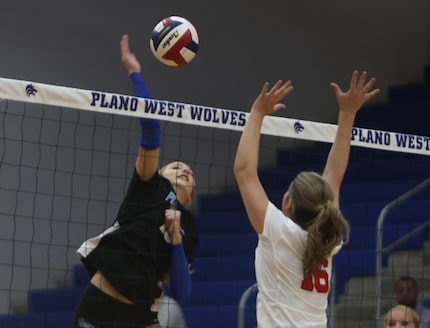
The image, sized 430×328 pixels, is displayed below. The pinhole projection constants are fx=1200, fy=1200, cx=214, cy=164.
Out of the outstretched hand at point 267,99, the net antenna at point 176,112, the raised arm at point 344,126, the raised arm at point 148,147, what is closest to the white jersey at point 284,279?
the outstretched hand at point 267,99

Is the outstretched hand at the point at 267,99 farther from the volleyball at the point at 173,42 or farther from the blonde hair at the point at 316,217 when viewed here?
the volleyball at the point at 173,42

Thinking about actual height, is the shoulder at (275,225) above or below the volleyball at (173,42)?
below

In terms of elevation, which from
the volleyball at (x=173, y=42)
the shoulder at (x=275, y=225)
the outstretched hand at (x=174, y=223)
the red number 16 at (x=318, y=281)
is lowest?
the red number 16 at (x=318, y=281)

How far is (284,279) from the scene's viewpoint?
14.8 ft

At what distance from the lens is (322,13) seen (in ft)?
44.9

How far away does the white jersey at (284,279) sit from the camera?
451cm

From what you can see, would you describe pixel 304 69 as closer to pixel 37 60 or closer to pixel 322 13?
pixel 322 13

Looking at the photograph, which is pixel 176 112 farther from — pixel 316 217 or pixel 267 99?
pixel 316 217

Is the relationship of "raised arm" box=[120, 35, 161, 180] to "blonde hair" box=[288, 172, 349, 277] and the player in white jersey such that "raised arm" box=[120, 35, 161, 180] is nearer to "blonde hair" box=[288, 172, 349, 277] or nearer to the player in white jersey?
the player in white jersey

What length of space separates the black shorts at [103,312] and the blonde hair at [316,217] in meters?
1.23

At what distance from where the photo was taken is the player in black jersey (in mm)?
5438

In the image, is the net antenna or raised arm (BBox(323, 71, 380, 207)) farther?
the net antenna

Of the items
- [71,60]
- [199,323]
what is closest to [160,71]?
[71,60]

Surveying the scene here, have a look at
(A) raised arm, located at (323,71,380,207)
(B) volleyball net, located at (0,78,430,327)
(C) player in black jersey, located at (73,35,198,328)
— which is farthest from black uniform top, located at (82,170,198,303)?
(B) volleyball net, located at (0,78,430,327)
